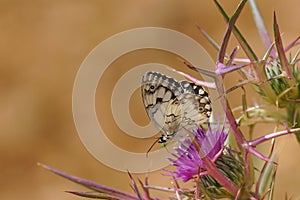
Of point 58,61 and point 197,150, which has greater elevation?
point 58,61

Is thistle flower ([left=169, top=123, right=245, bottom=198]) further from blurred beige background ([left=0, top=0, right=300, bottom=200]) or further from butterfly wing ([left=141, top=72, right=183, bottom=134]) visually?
blurred beige background ([left=0, top=0, right=300, bottom=200])

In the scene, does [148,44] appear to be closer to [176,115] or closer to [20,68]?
[20,68]

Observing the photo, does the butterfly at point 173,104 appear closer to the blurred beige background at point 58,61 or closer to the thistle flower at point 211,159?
the thistle flower at point 211,159

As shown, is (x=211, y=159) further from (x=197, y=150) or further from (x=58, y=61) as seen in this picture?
(x=58, y=61)

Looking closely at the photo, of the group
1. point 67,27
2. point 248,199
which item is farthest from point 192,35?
point 248,199

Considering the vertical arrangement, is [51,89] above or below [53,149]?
above

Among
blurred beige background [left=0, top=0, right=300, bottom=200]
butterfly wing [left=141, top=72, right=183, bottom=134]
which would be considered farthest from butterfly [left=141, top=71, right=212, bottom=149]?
blurred beige background [left=0, top=0, right=300, bottom=200]

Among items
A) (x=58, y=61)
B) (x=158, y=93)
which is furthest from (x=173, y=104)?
(x=58, y=61)
